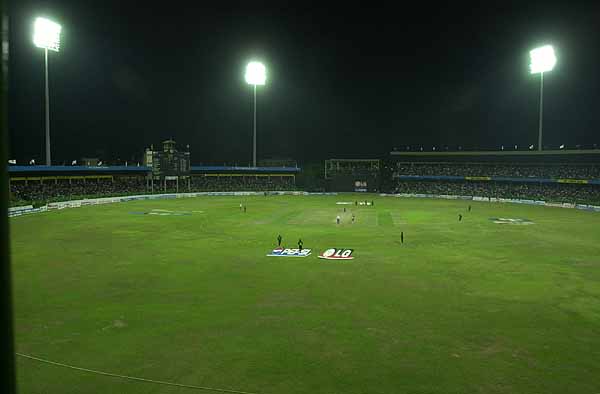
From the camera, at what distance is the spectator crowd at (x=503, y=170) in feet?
294

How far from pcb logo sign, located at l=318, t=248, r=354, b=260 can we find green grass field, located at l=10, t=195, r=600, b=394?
808 millimetres

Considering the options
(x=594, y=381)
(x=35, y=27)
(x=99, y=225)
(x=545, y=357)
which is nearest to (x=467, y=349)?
(x=545, y=357)

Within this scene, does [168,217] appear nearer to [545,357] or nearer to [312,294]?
[312,294]

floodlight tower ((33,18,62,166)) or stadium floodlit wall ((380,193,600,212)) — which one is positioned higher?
floodlight tower ((33,18,62,166))

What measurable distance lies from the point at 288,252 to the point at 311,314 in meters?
15.5

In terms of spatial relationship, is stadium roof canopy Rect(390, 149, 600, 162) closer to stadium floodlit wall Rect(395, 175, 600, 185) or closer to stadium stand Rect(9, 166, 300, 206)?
stadium floodlit wall Rect(395, 175, 600, 185)

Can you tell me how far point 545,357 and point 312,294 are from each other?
11.4 m

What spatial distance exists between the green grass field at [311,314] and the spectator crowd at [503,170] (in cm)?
5342

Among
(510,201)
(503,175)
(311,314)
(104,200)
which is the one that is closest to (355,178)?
(503,175)

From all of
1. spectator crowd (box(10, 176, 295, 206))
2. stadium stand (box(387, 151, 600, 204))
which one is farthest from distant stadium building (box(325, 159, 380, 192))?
spectator crowd (box(10, 176, 295, 206))

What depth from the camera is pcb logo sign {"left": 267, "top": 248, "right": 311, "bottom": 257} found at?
36.0 m

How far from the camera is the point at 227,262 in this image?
3322 centimetres

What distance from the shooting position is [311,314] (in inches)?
846

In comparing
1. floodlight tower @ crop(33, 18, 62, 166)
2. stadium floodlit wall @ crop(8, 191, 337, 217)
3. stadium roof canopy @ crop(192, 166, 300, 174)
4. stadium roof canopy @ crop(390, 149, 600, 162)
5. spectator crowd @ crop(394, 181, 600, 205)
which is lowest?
stadium floodlit wall @ crop(8, 191, 337, 217)
